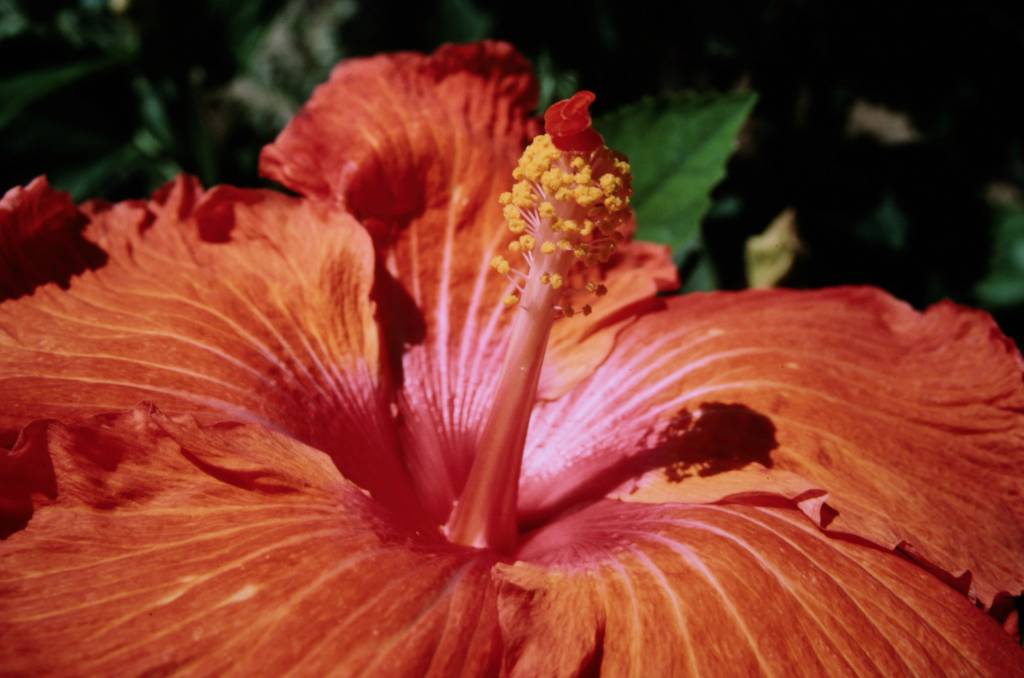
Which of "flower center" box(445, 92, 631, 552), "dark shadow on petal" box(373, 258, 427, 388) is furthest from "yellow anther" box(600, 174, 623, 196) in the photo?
"dark shadow on petal" box(373, 258, 427, 388)

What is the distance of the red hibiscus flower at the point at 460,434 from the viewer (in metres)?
1.26

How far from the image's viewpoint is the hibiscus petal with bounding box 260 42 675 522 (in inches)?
75.2

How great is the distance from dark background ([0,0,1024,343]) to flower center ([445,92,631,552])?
3.11 feet

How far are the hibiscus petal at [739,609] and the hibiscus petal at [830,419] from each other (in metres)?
0.07

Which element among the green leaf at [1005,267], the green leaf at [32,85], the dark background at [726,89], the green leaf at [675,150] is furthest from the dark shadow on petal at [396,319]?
the green leaf at [1005,267]

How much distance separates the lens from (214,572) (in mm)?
1251

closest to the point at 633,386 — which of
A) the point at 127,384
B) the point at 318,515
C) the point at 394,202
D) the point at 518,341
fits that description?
the point at 518,341

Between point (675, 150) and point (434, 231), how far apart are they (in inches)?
25.8

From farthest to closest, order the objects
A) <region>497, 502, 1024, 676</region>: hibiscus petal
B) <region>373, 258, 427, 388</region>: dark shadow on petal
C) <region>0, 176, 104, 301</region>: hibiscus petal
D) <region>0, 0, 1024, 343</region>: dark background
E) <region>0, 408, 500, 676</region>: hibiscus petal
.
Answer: <region>0, 0, 1024, 343</region>: dark background, <region>373, 258, 427, 388</region>: dark shadow on petal, <region>0, 176, 104, 301</region>: hibiscus petal, <region>497, 502, 1024, 676</region>: hibiscus petal, <region>0, 408, 500, 676</region>: hibiscus petal

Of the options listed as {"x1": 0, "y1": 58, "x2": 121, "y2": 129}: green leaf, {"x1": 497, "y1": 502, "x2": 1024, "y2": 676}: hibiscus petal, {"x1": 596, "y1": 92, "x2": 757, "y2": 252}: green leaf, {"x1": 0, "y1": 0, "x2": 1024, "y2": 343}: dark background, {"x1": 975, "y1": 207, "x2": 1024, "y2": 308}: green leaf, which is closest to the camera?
{"x1": 497, "y1": 502, "x2": 1024, "y2": 676}: hibiscus petal

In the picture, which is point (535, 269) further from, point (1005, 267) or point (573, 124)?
point (1005, 267)

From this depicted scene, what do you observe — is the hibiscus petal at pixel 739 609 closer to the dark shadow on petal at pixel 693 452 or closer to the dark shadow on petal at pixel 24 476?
the dark shadow on petal at pixel 693 452

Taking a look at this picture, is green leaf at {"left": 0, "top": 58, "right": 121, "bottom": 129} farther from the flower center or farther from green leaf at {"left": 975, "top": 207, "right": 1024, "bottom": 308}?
green leaf at {"left": 975, "top": 207, "right": 1024, "bottom": 308}

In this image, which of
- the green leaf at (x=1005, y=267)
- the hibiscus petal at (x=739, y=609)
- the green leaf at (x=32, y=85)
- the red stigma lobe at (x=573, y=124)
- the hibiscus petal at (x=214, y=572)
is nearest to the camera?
the hibiscus petal at (x=214, y=572)
